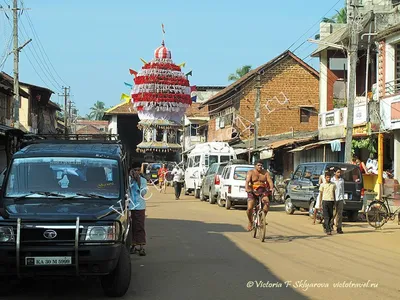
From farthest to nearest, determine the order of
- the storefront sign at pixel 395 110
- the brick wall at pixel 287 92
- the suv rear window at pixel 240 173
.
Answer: the brick wall at pixel 287 92 < the suv rear window at pixel 240 173 < the storefront sign at pixel 395 110

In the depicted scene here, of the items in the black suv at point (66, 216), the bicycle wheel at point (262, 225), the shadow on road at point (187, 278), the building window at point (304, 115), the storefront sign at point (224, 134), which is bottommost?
the shadow on road at point (187, 278)

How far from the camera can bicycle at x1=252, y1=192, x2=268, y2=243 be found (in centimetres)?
1343

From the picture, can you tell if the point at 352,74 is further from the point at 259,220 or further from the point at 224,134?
the point at 224,134

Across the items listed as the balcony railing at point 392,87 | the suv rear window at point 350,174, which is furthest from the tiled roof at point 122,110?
the suv rear window at point 350,174

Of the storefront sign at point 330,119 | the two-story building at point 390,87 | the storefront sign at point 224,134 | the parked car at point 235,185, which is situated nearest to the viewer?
the two-story building at point 390,87

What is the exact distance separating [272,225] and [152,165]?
108 ft

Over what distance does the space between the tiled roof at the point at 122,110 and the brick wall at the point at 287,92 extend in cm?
3465

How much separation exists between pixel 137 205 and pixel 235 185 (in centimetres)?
1219

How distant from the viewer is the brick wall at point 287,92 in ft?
155

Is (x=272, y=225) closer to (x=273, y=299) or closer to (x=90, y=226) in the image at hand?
(x=273, y=299)

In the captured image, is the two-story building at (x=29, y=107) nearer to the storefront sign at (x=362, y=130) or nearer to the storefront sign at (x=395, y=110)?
the storefront sign at (x=362, y=130)

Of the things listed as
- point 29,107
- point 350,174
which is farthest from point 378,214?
point 29,107

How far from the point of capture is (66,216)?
7098 millimetres

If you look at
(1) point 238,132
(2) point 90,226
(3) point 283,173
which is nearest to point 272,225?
(2) point 90,226
